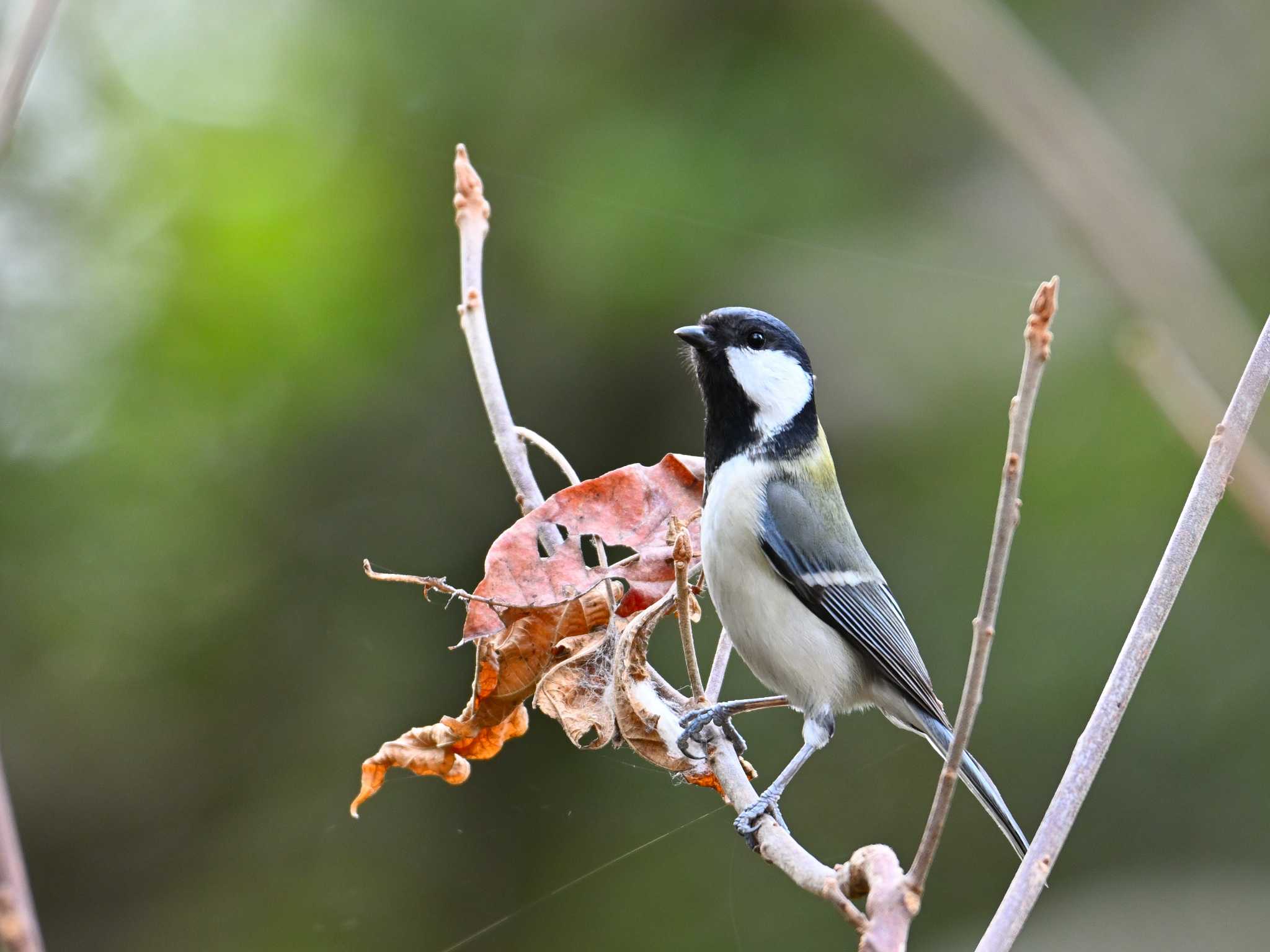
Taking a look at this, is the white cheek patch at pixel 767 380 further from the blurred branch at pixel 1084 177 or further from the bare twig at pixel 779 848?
the blurred branch at pixel 1084 177

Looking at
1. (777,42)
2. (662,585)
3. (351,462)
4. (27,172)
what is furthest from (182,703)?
(777,42)

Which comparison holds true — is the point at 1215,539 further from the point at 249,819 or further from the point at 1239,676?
the point at 249,819

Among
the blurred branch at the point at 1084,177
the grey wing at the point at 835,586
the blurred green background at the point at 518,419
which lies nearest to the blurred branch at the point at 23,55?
the blurred branch at the point at 1084,177

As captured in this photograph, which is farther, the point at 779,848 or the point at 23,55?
the point at 779,848

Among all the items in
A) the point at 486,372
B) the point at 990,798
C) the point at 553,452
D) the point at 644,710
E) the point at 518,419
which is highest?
the point at 486,372

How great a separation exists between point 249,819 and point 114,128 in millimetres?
2505

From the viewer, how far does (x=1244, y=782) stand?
11.9ft

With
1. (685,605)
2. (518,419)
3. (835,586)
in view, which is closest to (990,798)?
(835,586)

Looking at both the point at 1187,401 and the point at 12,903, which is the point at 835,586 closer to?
the point at 1187,401

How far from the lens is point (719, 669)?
2.14 m

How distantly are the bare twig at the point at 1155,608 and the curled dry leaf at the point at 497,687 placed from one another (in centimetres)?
77

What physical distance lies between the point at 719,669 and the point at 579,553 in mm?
466

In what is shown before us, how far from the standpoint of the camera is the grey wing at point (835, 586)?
2242 mm

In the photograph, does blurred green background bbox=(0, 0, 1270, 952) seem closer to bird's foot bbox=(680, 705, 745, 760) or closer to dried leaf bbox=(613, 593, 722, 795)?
bird's foot bbox=(680, 705, 745, 760)
